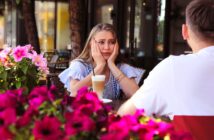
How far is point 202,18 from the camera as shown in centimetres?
193

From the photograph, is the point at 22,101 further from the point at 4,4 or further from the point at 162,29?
the point at 4,4

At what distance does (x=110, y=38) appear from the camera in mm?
3604

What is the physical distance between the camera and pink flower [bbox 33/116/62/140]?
1.05 metres

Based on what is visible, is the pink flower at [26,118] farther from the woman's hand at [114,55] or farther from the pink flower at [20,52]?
the woman's hand at [114,55]

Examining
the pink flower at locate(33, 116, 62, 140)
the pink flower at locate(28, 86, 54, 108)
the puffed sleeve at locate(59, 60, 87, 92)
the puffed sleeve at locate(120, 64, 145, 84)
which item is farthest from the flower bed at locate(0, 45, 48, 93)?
the pink flower at locate(33, 116, 62, 140)

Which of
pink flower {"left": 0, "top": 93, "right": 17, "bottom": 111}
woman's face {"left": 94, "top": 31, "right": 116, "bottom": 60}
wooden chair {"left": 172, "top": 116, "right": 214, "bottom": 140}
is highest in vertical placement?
woman's face {"left": 94, "top": 31, "right": 116, "bottom": 60}

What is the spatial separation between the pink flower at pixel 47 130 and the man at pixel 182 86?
0.82 meters

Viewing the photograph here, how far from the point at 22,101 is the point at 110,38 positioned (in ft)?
7.78

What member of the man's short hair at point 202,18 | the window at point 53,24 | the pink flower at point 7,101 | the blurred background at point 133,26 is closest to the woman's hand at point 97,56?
the man's short hair at point 202,18

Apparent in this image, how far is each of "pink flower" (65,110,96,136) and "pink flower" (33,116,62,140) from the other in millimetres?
27

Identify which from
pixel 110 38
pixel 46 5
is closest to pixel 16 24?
pixel 46 5

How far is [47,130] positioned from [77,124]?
8 cm

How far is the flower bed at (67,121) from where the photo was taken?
1.08 meters

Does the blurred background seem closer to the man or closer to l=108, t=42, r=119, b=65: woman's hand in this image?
l=108, t=42, r=119, b=65: woman's hand
